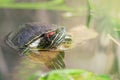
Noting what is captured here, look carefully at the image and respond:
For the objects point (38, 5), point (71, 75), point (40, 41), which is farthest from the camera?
point (38, 5)

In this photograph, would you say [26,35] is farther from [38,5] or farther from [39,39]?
[38,5]

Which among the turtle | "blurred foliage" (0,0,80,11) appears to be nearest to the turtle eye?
the turtle

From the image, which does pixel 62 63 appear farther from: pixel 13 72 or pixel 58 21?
pixel 58 21

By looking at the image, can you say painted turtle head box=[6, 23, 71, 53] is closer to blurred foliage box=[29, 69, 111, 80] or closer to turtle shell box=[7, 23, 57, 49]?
turtle shell box=[7, 23, 57, 49]

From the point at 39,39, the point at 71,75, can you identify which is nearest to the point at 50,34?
the point at 39,39

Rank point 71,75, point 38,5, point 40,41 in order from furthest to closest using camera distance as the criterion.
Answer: point 38,5
point 40,41
point 71,75

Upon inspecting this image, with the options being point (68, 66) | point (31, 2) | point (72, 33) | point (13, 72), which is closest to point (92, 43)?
point (72, 33)

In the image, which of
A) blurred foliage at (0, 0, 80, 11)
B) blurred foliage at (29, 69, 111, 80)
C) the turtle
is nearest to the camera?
blurred foliage at (29, 69, 111, 80)
